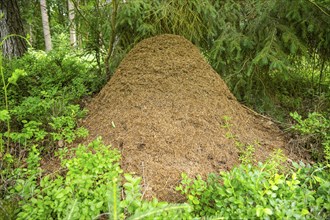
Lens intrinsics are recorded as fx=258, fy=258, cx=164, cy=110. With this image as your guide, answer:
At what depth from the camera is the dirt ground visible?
2.38 meters

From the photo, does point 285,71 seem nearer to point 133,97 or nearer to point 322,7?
point 322,7

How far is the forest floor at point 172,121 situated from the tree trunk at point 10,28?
2774mm

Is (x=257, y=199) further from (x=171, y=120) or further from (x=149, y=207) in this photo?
(x=171, y=120)

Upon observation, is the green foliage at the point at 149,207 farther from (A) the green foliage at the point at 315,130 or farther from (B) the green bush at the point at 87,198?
(A) the green foliage at the point at 315,130

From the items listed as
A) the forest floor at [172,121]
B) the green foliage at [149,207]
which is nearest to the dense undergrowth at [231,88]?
the green foliage at [149,207]

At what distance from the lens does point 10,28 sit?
191 inches

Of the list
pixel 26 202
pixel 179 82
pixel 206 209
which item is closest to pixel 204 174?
pixel 206 209

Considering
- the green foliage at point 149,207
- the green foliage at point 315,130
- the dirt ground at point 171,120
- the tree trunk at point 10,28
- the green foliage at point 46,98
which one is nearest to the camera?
the green foliage at point 149,207

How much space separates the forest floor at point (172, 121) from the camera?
2383 mm

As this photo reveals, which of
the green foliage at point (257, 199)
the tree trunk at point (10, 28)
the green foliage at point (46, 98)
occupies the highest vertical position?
the tree trunk at point (10, 28)

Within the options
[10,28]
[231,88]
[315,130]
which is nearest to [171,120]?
[231,88]

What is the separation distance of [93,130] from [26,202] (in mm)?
1079

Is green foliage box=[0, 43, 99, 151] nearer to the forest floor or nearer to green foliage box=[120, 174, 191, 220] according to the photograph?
the forest floor

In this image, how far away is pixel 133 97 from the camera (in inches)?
115
